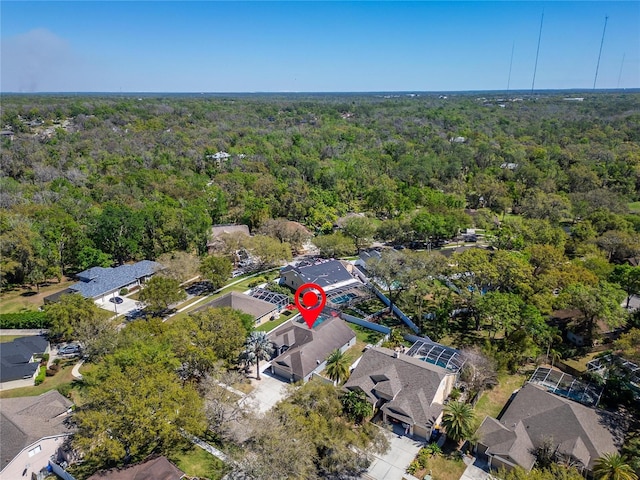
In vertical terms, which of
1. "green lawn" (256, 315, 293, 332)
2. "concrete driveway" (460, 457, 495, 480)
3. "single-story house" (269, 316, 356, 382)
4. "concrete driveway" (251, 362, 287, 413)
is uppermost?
"single-story house" (269, 316, 356, 382)

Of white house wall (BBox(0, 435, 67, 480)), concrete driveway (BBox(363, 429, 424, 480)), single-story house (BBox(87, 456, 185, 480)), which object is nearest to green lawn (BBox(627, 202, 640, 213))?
concrete driveway (BBox(363, 429, 424, 480))

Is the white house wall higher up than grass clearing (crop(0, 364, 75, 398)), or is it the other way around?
the white house wall

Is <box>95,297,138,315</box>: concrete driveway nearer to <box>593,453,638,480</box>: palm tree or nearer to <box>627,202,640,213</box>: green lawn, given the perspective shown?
<box>593,453,638,480</box>: palm tree

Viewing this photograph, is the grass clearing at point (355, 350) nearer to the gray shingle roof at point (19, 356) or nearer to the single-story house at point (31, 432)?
the single-story house at point (31, 432)

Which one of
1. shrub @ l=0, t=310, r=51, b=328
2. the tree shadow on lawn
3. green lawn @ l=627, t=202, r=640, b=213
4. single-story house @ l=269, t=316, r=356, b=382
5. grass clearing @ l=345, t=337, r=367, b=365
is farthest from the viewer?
green lawn @ l=627, t=202, r=640, b=213

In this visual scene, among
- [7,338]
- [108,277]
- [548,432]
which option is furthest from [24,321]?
[548,432]

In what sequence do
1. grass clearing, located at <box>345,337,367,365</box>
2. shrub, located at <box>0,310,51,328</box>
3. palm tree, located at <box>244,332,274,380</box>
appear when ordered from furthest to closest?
shrub, located at <box>0,310,51,328</box>, grass clearing, located at <box>345,337,367,365</box>, palm tree, located at <box>244,332,274,380</box>

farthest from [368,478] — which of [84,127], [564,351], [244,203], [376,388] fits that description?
[84,127]
